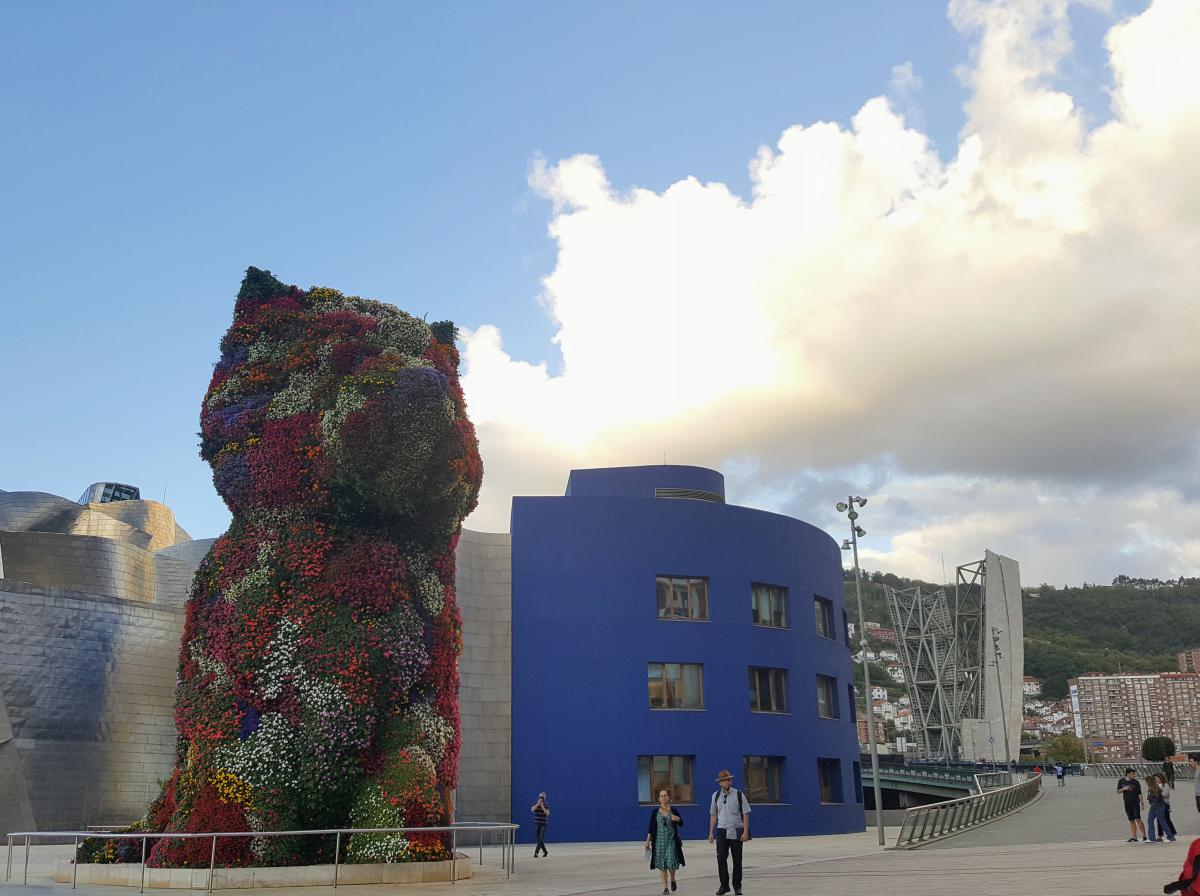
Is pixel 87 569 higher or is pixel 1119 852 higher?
pixel 87 569

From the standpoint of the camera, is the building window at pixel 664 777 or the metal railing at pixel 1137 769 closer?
the building window at pixel 664 777

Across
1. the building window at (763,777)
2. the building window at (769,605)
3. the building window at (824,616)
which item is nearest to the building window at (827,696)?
the building window at (824,616)

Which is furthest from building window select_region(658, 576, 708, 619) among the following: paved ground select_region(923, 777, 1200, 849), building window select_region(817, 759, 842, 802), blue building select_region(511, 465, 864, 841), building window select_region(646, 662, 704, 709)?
paved ground select_region(923, 777, 1200, 849)

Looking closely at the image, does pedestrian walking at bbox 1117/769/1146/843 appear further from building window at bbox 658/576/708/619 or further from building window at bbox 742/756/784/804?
building window at bbox 658/576/708/619

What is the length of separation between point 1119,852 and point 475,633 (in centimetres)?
2085

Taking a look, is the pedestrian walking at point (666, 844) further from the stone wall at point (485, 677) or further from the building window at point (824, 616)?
the building window at point (824, 616)

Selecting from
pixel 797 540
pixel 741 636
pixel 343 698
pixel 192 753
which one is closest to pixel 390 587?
pixel 343 698

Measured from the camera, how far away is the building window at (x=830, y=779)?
39188 mm

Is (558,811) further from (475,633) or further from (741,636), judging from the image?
(741,636)

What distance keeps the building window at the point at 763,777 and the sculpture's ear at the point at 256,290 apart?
2351 centimetres

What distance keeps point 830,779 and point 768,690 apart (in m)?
5.09

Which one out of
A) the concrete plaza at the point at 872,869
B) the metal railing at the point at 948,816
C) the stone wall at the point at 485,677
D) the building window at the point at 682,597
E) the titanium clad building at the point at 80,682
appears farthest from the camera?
the building window at the point at 682,597

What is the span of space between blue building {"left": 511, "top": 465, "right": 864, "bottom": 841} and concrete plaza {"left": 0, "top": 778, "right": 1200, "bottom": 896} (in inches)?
167

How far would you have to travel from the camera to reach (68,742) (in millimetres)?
31594
